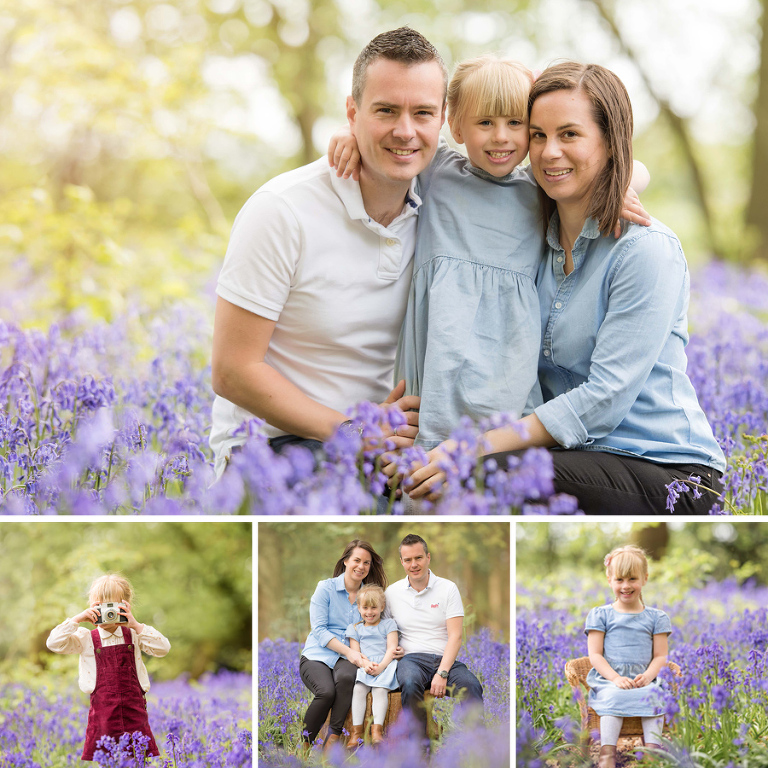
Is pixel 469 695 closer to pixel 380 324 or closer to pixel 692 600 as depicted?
pixel 692 600

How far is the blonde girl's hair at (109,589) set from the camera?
240 cm

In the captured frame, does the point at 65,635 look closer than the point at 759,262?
Yes

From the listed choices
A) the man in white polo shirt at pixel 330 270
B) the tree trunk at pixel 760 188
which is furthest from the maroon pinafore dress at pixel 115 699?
the tree trunk at pixel 760 188

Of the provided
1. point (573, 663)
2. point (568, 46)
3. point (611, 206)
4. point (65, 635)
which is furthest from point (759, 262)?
point (65, 635)

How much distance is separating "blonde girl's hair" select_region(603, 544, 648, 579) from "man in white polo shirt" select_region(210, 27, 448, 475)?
785 mm

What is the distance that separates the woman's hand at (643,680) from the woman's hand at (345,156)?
Result: 6.24ft

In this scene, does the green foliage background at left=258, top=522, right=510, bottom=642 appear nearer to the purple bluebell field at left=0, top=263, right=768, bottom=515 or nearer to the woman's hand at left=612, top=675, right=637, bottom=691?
the purple bluebell field at left=0, top=263, right=768, bottom=515

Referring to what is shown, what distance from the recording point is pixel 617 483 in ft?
8.68

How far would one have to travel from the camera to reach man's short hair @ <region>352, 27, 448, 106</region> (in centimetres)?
270

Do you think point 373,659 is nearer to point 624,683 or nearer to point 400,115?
point 624,683

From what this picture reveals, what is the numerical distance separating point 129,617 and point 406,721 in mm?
869

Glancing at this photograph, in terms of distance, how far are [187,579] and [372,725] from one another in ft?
2.26

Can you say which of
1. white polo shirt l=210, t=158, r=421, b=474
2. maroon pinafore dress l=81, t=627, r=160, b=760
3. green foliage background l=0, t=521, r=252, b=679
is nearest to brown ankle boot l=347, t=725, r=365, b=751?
green foliage background l=0, t=521, r=252, b=679

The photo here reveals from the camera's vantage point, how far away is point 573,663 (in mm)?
2457
